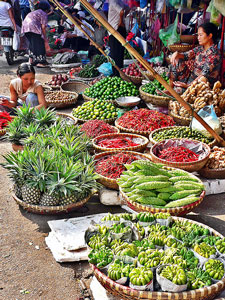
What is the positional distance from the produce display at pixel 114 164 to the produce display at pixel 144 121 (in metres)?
1.03

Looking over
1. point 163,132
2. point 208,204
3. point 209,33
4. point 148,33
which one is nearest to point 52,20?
point 148,33

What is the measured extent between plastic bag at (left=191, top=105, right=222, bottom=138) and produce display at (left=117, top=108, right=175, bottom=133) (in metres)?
0.53

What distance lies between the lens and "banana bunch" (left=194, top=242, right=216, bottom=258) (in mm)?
2404

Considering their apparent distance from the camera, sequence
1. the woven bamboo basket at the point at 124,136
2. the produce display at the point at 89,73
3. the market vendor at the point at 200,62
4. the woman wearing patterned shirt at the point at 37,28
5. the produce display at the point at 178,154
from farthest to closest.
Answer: the woman wearing patterned shirt at the point at 37,28, the produce display at the point at 89,73, the market vendor at the point at 200,62, the woven bamboo basket at the point at 124,136, the produce display at the point at 178,154

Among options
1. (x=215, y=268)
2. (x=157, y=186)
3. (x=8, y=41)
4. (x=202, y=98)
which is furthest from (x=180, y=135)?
(x=8, y=41)

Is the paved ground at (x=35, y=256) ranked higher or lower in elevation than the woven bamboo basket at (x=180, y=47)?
lower

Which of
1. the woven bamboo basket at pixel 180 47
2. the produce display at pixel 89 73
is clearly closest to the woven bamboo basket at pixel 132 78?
the woven bamboo basket at pixel 180 47

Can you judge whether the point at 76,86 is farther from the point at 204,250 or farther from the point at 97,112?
the point at 204,250

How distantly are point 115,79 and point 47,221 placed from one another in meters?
3.74

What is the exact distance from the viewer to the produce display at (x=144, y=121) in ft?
16.3

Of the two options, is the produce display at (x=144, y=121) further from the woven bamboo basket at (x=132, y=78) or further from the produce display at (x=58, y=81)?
the produce display at (x=58, y=81)

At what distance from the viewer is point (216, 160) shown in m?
4.05

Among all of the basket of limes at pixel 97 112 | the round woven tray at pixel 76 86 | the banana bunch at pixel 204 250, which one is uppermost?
the banana bunch at pixel 204 250

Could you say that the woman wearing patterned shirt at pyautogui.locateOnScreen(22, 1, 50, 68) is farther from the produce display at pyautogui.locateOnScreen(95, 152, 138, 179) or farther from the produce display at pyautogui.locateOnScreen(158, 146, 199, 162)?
the produce display at pyautogui.locateOnScreen(158, 146, 199, 162)
